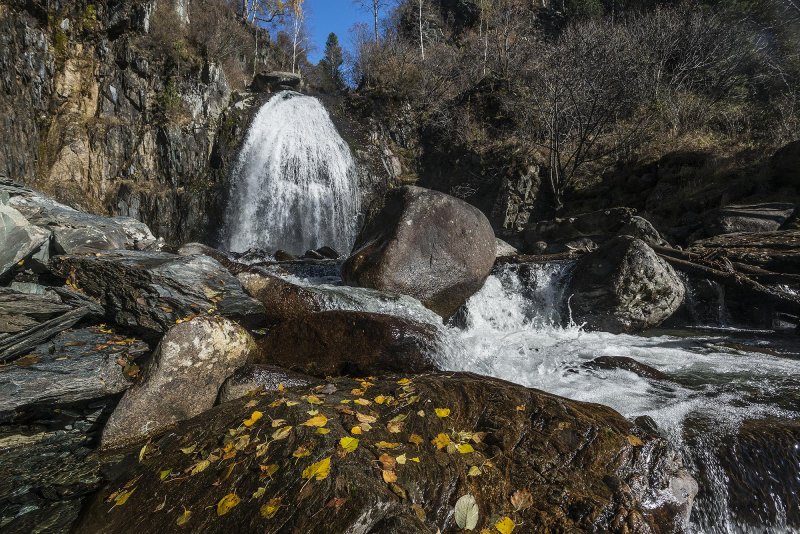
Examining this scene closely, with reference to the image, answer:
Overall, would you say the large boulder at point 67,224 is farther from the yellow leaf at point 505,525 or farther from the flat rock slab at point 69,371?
the yellow leaf at point 505,525

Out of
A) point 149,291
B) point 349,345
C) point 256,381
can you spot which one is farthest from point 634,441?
point 149,291

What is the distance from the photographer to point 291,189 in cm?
1559

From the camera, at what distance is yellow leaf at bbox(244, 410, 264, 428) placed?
108 inches

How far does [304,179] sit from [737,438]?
1485 centimetres

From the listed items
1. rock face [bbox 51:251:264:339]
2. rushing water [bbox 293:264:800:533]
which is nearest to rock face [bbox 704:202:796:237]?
rushing water [bbox 293:264:800:533]

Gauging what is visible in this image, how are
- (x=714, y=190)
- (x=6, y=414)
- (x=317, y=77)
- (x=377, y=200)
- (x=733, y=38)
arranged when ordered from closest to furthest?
(x=6, y=414)
(x=377, y=200)
(x=714, y=190)
(x=733, y=38)
(x=317, y=77)

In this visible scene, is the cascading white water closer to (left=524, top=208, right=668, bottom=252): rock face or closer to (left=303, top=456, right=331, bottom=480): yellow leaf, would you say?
(left=524, top=208, right=668, bottom=252): rock face

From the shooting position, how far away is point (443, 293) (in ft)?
23.2

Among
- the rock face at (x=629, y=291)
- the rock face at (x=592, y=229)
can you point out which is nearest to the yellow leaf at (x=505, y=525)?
the rock face at (x=629, y=291)

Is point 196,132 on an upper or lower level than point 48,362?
upper

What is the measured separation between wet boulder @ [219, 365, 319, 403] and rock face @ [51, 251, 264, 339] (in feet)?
4.90

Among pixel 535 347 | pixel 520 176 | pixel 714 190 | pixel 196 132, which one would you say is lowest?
pixel 535 347

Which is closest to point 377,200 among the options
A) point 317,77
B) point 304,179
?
point 304,179

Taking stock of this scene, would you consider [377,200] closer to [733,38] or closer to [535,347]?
[535,347]
